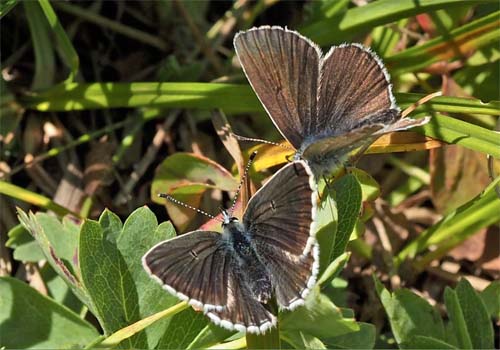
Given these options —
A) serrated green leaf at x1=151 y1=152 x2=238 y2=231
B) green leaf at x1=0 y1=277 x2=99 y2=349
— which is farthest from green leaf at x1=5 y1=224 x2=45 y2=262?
serrated green leaf at x1=151 y1=152 x2=238 y2=231

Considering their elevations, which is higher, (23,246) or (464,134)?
(464,134)


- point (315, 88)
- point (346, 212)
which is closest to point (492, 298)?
point (346, 212)

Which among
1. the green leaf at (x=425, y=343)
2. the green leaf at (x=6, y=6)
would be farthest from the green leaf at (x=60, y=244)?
the green leaf at (x=425, y=343)

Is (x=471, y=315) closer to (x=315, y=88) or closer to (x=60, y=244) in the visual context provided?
(x=315, y=88)

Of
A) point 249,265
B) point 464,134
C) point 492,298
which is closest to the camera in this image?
point 249,265

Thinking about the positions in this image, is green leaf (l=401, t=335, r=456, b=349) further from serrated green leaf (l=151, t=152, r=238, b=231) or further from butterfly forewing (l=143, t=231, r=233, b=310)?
serrated green leaf (l=151, t=152, r=238, b=231)

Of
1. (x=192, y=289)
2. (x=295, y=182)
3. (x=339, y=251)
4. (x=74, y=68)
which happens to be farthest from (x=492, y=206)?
(x=74, y=68)
